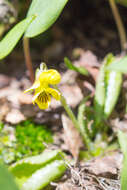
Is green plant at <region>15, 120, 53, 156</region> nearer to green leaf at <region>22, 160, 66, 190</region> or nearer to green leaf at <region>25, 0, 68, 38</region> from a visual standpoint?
green leaf at <region>22, 160, 66, 190</region>

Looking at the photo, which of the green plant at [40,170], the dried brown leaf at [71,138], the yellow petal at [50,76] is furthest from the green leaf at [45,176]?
the yellow petal at [50,76]

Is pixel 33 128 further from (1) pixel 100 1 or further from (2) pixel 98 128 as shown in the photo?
(1) pixel 100 1

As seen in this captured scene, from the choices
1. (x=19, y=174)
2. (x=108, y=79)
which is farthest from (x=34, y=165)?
(x=108, y=79)

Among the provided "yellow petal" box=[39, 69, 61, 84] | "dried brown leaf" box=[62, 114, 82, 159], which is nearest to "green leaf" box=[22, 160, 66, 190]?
"dried brown leaf" box=[62, 114, 82, 159]

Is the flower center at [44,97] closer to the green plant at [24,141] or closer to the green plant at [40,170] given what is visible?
the green plant at [40,170]

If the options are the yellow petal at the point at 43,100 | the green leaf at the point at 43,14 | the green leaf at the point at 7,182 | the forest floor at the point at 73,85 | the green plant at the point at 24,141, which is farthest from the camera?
the green plant at the point at 24,141
